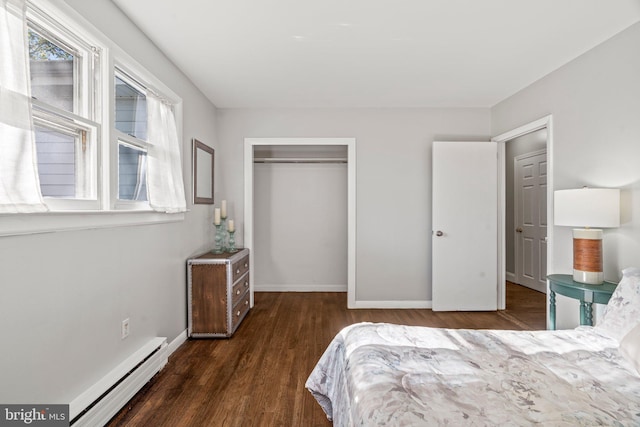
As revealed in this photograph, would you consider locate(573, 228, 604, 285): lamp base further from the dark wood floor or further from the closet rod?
the closet rod

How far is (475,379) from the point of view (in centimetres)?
128

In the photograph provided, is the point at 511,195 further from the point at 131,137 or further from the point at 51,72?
the point at 51,72

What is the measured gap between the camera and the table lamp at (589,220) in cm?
225

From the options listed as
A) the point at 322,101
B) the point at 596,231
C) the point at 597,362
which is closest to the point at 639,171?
the point at 596,231

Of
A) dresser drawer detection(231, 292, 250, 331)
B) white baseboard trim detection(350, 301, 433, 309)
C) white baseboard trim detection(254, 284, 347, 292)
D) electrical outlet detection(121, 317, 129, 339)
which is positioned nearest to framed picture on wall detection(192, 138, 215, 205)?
dresser drawer detection(231, 292, 250, 331)

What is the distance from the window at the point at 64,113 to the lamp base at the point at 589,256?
3.34 meters

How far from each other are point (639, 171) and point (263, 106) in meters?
3.57

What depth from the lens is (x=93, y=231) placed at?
184 centimetres

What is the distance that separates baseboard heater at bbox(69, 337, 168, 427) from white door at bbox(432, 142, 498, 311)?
122 inches

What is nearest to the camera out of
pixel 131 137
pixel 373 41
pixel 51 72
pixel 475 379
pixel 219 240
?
pixel 475 379

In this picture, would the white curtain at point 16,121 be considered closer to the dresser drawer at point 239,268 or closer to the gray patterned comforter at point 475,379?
the gray patterned comforter at point 475,379

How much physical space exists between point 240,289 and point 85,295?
1.83 meters

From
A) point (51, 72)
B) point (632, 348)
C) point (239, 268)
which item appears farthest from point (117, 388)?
point (632, 348)

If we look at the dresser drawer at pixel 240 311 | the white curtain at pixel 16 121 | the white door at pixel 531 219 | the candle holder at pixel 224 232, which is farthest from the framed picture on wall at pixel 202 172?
the white door at pixel 531 219
